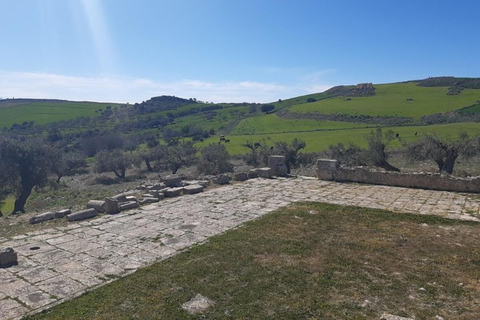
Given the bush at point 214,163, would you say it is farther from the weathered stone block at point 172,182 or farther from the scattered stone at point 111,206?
the scattered stone at point 111,206

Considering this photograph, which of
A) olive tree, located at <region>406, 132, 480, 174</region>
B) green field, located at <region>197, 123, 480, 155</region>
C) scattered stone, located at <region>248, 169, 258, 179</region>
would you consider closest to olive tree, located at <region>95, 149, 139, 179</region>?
green field, located at <region>197, 123, 480, 155</region>

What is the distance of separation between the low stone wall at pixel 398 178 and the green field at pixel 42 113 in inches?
3121

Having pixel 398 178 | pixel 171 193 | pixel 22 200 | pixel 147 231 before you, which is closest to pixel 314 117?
pixel 398 178

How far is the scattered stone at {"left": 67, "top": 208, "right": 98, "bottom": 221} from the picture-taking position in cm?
1189

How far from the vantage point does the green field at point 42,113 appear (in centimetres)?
8238

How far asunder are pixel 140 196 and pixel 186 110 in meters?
86.0

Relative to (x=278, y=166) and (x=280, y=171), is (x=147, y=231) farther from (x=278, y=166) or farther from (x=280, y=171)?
(x=278, y=166)

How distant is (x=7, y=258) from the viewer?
827 cm

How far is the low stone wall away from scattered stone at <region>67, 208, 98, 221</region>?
442 inches

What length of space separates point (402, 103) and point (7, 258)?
6923 centimetres

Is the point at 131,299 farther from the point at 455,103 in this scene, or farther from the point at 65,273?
the point at 455,103

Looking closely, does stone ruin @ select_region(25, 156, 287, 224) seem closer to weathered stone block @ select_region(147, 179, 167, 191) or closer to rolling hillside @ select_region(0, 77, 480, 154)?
weathered stone block @ select_region(147, 179, 167, 191)

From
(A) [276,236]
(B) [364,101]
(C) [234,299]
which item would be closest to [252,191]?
(A) [276,236]

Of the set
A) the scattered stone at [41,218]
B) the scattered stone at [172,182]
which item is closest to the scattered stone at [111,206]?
the scattered stone at [41,218]
